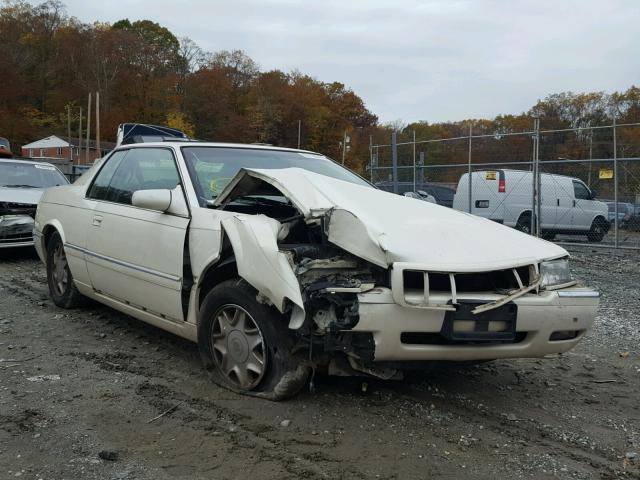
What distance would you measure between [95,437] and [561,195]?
12.5m

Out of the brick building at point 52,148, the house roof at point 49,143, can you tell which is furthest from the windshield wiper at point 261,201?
the house roof at point 49,143

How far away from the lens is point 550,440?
3.07m

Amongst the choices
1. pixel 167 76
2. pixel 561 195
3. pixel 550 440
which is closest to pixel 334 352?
pixel 550 440

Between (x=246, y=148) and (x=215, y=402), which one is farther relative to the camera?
(x=246, y=148)

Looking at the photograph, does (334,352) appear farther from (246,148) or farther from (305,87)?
(305,87)

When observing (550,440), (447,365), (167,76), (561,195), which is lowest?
(550,440)

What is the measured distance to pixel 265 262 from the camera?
305cm

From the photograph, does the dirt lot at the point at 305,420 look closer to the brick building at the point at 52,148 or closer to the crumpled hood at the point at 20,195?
the crumpled hood at the point at 20,195

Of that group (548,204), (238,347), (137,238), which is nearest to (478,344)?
(238,347)

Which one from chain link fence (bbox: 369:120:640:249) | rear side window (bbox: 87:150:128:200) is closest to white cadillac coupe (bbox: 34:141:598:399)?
rear side window (bbox: 87:150:128:200)

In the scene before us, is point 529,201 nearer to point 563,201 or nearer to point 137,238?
point 563,201

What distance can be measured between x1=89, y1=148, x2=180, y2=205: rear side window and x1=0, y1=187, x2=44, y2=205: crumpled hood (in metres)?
4.29

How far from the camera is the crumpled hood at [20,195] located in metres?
8.70

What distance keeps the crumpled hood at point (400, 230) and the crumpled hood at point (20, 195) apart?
6.24 meters
